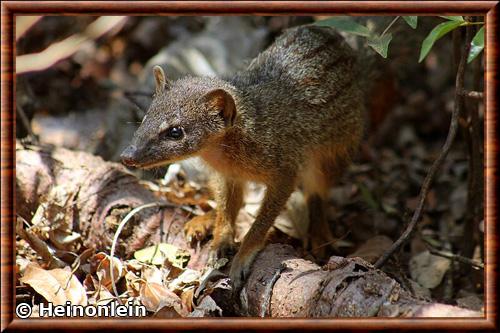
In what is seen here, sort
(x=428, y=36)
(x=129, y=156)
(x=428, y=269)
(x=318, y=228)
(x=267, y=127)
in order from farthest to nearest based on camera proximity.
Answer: (x=318, y=228)
(x=428, y=269)
(x=267, y=127)
(x=129, y=156)
(x=428, y=36)

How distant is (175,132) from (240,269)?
3.26 feet

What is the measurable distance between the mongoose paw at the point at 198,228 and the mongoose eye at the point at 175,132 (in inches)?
34.8

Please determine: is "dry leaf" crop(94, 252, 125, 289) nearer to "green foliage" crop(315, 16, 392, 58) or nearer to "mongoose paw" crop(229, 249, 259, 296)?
"mongoose paw" crop(229, 249, 259, 296)

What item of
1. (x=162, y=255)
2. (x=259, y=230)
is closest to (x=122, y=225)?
(x=162, y=255)

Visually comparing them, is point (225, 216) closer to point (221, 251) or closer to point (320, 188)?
point (221, 251)

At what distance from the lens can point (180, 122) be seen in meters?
3.97

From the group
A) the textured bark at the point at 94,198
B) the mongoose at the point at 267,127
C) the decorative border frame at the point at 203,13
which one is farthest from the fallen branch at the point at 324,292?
the textured bark at the point at 94,198

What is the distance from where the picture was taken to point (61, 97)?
279 inches

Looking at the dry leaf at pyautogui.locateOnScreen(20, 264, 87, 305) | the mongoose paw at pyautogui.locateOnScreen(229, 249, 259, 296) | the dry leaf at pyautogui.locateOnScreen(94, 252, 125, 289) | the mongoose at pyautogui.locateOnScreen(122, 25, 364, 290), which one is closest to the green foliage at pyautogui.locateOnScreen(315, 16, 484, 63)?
the mongoose at pyautogui.locateOnScreen(122, 25, 364, 290)

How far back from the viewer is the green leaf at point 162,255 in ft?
13.7

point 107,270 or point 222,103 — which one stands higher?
point 222,103

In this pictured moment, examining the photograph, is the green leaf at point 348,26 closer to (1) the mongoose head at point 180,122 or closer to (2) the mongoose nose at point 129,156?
(1) the mongoose head at point 180,122

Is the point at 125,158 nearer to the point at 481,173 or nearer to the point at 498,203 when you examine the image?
the point at 498,203

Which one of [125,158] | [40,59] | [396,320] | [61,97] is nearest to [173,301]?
[125,158]
